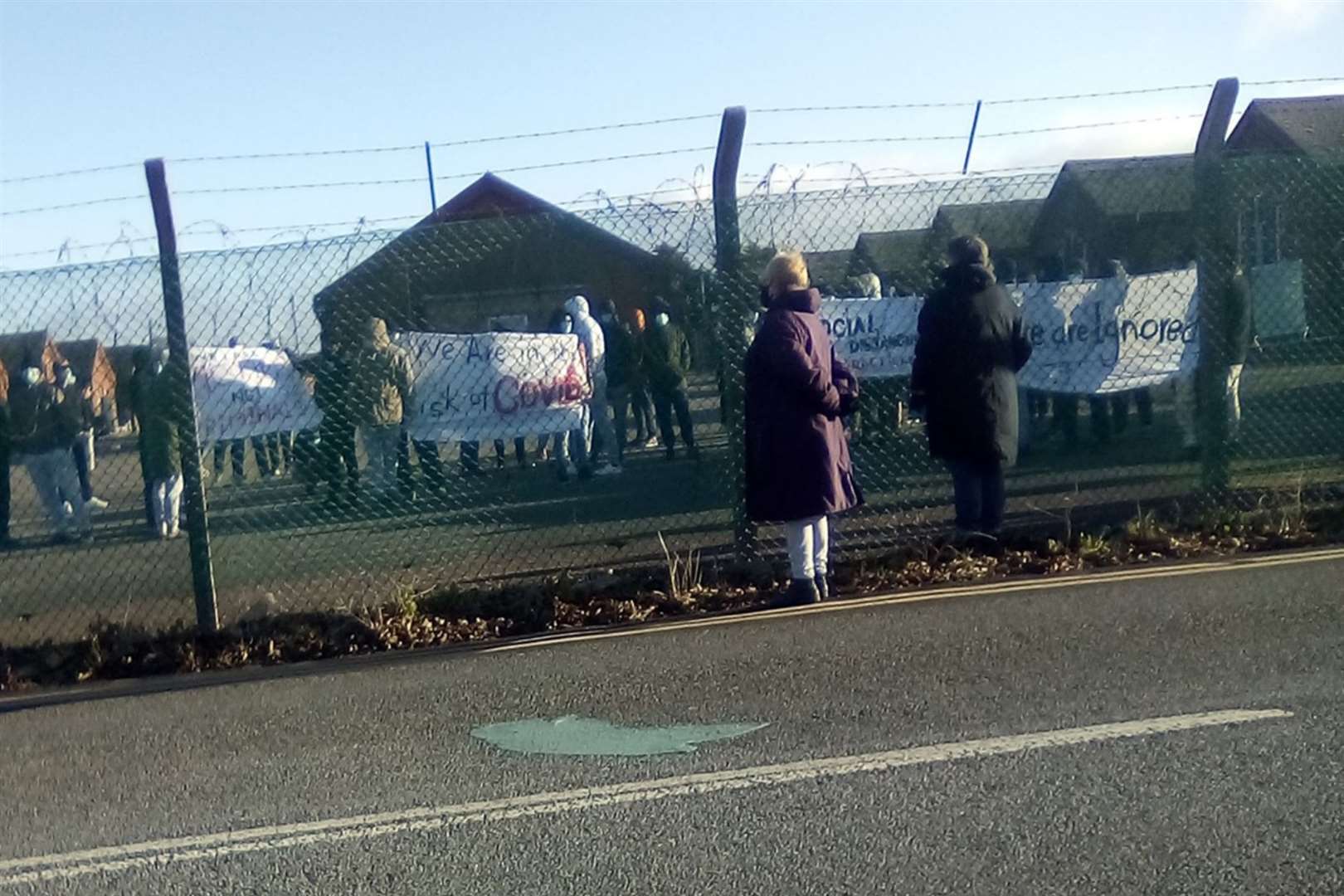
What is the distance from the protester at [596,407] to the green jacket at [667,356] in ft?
0.81

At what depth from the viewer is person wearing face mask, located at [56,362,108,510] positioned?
24.8 feet

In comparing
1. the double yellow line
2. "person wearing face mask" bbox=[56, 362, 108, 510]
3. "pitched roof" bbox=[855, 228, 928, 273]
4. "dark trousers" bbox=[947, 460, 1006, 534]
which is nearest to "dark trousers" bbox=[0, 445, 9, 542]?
"person wearing face mask" bbox=[56, 362, 108, 510]

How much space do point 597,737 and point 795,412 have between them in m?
2.18

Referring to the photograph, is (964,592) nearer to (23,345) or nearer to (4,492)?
(23,345)

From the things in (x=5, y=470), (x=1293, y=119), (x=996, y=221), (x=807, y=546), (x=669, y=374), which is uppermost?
(x=1293, y=119)

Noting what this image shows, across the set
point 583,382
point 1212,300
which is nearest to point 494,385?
point 583,382

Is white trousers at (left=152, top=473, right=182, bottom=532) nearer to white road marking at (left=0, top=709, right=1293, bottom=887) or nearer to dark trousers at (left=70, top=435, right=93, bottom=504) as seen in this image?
dark trousers at (left=70, top=435, right=93, bottom=504)

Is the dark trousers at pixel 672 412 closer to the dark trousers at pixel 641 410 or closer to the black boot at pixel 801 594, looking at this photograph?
the dark trousers at pixel 641 410

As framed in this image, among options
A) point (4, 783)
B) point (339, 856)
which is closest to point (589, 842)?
point (339, 856)

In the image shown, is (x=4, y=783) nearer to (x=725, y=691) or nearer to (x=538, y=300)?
(x=725, y=691)

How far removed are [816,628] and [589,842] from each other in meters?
2.64

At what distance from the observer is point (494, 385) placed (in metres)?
7.87

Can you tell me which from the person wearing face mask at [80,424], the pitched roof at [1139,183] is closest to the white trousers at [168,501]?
the person wearing face mask at [80,424]

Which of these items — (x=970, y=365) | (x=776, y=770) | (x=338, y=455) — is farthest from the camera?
(x=338, y=455)
